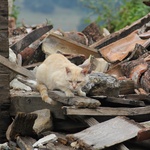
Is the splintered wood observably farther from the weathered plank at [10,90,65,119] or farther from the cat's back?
the cat's back

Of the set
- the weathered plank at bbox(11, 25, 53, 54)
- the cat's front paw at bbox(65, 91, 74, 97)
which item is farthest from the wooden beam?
the cat's front paw at bbox(65, 91, 74, 97)

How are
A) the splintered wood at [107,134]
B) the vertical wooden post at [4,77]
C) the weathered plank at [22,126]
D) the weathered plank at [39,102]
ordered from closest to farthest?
the splintered wood at [107,134]
the weathered plank at [39,102]
the weathered plank at [22,126]
the vertical wooden post at [4,77]

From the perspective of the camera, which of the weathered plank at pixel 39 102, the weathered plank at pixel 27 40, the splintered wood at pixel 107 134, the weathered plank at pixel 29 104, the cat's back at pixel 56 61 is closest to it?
the splintered wood at pixel 107 134

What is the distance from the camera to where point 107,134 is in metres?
6.07

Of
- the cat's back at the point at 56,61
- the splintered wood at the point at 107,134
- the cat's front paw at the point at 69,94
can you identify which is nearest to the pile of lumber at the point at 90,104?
the splintered wood at the point at 107,134

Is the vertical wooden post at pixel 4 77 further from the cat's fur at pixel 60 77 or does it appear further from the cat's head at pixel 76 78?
the cat's head at pixel 76 78

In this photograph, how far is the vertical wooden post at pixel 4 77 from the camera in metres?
7.73

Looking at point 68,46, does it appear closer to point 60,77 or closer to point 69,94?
point 60,77

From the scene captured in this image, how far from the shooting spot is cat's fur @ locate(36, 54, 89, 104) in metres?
7.11

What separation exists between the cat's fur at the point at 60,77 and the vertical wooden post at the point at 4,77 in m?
0.46

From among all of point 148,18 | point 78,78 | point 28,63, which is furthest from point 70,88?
point 148,18

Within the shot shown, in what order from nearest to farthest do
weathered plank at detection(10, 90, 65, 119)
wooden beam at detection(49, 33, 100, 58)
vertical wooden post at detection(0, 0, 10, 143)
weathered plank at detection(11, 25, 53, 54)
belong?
weathered plank at detection(10, 90, 65, 119)
vertical wooden post at detection(0, 0, 10, 143)
wooden beam at detection(49, 33, 100, 58)
weathered plank at detection(11, 25, 53, 54)

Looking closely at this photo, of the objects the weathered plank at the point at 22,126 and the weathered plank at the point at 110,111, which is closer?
the weathered plank at the point at 110,111

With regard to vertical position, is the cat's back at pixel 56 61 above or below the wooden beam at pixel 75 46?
above
